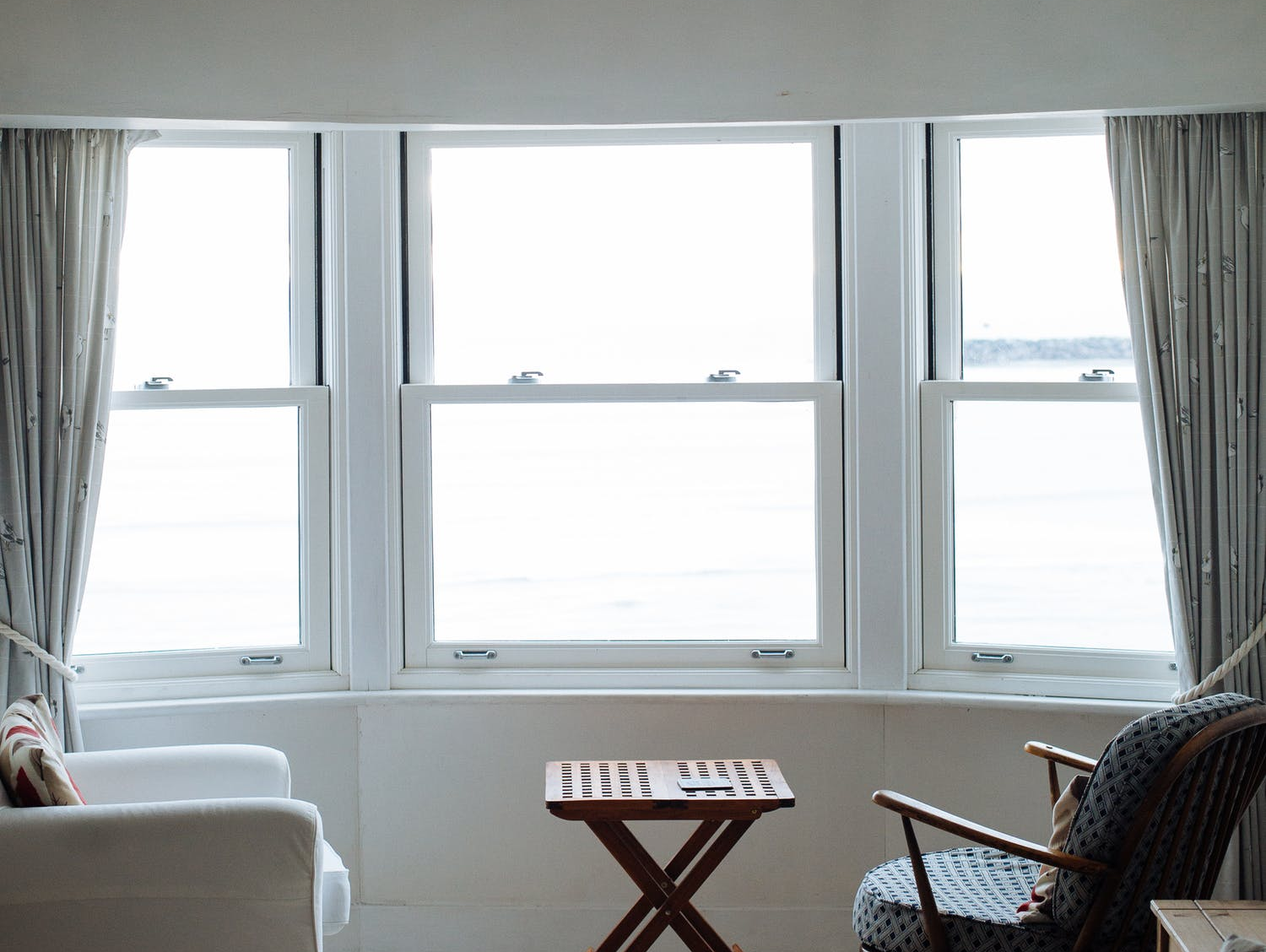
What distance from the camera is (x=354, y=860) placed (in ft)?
11.5

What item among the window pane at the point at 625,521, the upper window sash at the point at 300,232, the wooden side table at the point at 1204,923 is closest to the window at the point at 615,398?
the window pane at the point at 625,521

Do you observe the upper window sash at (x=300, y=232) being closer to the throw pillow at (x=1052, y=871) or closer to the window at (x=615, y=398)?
the window at (x=615, y=398)

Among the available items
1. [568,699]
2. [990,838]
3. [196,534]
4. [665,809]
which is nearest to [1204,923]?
[990,838]

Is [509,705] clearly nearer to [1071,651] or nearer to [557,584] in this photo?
[557,584]

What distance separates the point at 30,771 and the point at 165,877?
0.40 metres

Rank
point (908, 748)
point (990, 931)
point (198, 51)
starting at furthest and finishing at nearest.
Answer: point (908, 748), point (198, 51), point (990, 931)

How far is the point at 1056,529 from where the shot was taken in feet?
11.4

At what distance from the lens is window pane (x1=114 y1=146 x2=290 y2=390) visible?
Result: 358 centimetres

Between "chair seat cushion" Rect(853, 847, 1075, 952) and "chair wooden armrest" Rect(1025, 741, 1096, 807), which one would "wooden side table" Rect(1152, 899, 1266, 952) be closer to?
"chair seat cushion" Rect(853, 847, 1075, 952)

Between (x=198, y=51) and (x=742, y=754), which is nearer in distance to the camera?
(x=198, y=51)

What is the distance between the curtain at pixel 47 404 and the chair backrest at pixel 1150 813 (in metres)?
2.70

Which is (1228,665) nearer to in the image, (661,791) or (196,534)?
(661,791)

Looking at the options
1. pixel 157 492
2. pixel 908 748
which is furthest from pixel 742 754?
pixel 157 492

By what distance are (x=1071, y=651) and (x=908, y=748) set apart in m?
0.58
